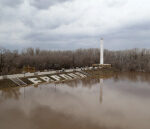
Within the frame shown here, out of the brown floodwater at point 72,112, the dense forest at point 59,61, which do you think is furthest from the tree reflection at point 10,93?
the dense forest at point 59,61

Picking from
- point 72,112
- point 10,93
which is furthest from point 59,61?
point 72,112

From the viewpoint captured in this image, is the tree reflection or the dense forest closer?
the tree reflection

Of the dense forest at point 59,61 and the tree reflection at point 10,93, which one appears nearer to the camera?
the tree reflection at point 10,93

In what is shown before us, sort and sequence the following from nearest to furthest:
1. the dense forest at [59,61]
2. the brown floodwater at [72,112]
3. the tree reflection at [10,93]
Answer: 1. the brown floodwater at [72,112]
2. the tree reflection at [10,93]
3. the dense forest at [59,61]

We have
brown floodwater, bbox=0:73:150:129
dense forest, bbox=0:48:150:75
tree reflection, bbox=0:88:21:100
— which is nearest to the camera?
brown floodwater, bbox=0:73:150:129

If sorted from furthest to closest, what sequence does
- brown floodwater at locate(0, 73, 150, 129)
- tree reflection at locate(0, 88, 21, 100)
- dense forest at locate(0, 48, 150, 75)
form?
1. dense forest at locate(0, 48, 150, 75)
2. tree reflection at locate(0, 88, 21, 100)
3. brown floodwater at locate(0, 73, 150, 129)

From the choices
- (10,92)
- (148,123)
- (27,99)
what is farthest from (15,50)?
(148,123)

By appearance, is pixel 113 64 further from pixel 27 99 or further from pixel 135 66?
pixel 27 99

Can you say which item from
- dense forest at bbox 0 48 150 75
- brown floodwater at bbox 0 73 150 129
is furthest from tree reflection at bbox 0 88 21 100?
dense forest at bbox 0 48 150 75

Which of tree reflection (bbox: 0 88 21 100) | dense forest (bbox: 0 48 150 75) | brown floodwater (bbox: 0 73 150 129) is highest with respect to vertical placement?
dense forest (bbox: 0 48 150 75)

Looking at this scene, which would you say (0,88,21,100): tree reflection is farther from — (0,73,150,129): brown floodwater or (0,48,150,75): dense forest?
(0,48,150,75): dense forest

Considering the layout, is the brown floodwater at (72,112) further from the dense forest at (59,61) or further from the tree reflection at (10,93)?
the dense forest at (59,61)
